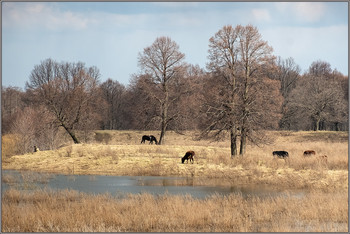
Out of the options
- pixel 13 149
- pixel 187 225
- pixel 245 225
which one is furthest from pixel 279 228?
pixel 13 149

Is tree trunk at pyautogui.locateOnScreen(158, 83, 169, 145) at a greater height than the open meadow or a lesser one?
greater

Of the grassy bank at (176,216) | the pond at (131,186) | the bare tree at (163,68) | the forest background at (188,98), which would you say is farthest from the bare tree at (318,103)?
the grassy bank at (176,216)

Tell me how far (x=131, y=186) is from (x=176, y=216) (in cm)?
921

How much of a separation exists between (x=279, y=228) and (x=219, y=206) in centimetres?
406

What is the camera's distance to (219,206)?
1817 centimetres

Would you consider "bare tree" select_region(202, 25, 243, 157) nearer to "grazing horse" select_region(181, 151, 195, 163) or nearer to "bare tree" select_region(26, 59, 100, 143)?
"grazing horse" select_region(181, 151, 195, 163)

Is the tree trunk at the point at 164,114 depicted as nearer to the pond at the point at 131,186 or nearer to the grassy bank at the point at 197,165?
the grassy bank at the point at 197,165

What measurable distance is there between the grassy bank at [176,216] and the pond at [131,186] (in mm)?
3249

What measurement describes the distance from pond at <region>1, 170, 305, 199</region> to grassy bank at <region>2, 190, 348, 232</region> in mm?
3249

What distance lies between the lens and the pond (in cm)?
2264

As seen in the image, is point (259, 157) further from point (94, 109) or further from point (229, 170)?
point (94, 109)

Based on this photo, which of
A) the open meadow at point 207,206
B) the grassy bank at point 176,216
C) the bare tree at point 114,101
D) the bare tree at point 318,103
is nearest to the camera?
the grassy bank at point 176,216

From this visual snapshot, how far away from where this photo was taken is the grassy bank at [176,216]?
15133 millimetres

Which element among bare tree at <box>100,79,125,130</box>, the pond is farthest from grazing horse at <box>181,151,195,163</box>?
bare tree at <box>100,79,125,130</box>
